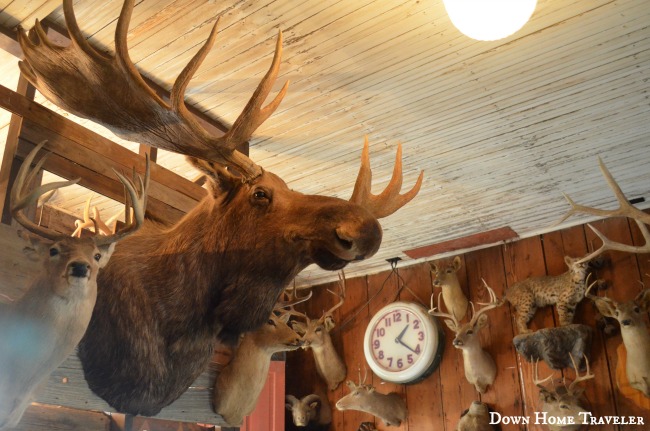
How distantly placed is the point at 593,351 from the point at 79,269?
2.82 metres

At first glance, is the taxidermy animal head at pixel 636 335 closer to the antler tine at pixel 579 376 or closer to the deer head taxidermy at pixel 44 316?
the antler tine at pixel 579 376

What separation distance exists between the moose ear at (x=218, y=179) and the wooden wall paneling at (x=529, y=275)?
7.98 feet

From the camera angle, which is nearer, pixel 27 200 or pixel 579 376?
pixel 27 200

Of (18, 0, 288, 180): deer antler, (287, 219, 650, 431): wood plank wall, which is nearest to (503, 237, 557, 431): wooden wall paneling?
(287, 219, 650, 431): wood plank wall

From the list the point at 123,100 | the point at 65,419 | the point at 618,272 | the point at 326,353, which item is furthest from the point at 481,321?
the point at 123,100

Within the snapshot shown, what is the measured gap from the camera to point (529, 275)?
11.2 feet

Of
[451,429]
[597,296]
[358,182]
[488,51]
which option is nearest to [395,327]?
[451,429]

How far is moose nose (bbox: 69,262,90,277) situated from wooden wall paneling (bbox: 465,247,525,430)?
278 centimetres

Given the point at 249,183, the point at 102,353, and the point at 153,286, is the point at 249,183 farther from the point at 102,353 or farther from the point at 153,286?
the point at 102,353

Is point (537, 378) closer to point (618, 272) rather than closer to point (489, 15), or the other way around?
point (618, 272)

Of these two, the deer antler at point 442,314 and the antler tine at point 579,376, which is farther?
the deer antler at point 442,314

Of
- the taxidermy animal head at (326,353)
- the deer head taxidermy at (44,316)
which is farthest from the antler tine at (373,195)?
the taxidermy animal head at (326,353)

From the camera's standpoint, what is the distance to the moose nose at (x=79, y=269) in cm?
105

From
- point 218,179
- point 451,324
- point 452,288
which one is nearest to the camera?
point 218,179
